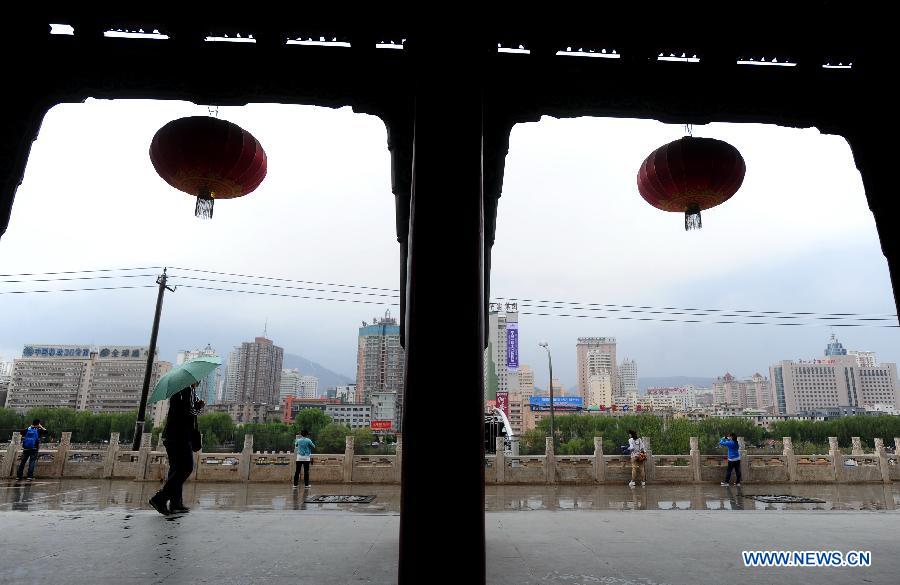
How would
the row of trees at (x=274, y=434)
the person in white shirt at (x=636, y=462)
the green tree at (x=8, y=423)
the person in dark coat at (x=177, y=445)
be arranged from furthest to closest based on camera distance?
1. the row of trees at (x=274, y=434)
2. the green tree at (x=8, y=423)
3. the person in white shirt at (x=636, y=462)
4. the person in dark coat at (x=177, y=445)

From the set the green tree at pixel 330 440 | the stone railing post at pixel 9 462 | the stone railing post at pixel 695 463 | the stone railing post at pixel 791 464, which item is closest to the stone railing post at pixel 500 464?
the stone railing post at pixel 695 463

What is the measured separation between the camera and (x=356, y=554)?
3697 millimetres

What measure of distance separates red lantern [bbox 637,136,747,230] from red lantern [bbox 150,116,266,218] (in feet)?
9.74

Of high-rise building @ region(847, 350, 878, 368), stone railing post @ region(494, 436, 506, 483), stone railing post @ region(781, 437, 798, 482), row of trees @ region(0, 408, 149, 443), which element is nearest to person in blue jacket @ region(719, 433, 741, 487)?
stone railing post @ region(781, 437, 798, 482)

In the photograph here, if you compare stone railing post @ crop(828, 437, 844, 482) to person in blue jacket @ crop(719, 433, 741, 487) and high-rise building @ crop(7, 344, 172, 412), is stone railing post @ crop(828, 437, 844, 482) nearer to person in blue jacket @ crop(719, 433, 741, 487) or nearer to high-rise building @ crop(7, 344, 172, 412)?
person in blue jacket @ crop(719, 433, 741, 487)

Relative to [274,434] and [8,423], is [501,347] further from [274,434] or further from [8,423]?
[8,423]

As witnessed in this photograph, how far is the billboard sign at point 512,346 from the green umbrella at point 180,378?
89.8ft

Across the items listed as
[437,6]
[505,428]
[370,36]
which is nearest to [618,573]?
[437,6]

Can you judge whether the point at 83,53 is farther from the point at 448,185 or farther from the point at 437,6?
the point at 448,185

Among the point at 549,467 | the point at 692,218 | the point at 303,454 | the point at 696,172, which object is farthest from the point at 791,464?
the point at 696,172

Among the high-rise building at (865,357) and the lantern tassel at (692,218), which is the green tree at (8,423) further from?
the high-rise building at (865,357)

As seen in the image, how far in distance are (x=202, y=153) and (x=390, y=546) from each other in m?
3.05

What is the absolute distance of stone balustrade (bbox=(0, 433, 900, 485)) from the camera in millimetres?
13344

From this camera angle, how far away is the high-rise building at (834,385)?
4737 inches
